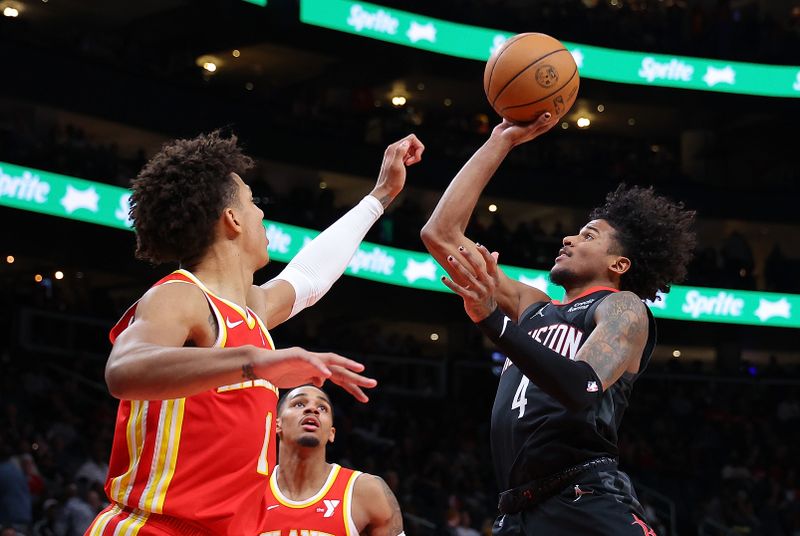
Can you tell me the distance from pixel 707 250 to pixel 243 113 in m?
9.96

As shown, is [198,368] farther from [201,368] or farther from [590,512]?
[590,512]

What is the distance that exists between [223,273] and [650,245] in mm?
2133

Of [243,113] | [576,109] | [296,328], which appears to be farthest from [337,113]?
[576,109]

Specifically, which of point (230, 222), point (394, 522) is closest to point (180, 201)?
point (230, 222)

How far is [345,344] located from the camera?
20.0 metres

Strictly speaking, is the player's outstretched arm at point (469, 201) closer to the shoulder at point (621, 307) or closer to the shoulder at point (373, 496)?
the shoulder at point (621, 307)

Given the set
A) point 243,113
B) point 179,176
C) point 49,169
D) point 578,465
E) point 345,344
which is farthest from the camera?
point 243,113

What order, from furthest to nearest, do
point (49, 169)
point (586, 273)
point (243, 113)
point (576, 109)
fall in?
point (576, 109)
point (243, 113)
point (49, 169)
point (586, 273)

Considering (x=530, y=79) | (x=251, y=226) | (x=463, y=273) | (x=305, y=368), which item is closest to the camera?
(x=305, y=368)

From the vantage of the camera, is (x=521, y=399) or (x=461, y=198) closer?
(x=521, y=399)

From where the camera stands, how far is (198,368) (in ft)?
9.79

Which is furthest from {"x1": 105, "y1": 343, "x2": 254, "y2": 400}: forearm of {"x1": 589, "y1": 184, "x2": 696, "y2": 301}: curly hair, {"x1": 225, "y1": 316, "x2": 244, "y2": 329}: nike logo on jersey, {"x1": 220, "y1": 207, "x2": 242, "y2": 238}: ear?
{"x1": 589, "y1": 184, "x2": 696, "y2": 301}: curly hair

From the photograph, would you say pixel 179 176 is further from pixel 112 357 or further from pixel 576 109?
pixel 576 109

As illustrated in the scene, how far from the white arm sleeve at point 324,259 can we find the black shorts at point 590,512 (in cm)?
117
